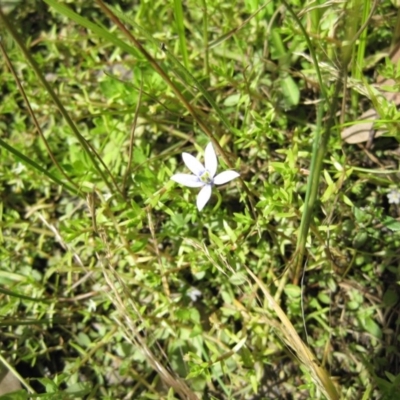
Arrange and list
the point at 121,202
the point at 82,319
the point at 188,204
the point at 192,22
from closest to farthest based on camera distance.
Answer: the point at 188,204, the point at 121,202, the point at 82,319, the point at 192,22

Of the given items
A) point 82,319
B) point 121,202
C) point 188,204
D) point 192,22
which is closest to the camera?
point 188,204

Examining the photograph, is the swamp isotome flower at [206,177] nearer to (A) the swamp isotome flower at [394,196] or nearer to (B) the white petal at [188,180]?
(B) the white petal at [188,180]

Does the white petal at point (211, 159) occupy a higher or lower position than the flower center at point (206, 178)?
higher

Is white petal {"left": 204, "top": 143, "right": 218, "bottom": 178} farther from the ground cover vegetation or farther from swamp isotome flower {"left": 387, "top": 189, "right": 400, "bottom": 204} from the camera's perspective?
swamp isotome flower {"left": 387, "top": 189, "right": 400, "bottom": 204}

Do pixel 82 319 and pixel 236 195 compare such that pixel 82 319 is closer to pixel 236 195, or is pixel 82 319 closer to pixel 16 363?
pixel 16 363

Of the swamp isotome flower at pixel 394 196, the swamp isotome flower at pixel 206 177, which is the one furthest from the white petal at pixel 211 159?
the swamp isotome flower at pixel 394 196

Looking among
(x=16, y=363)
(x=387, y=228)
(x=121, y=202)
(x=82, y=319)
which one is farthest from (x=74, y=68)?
(x=387, y=228)

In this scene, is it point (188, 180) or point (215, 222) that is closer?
point (188, 180)

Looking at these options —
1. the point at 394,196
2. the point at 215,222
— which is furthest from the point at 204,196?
the point at 394,196

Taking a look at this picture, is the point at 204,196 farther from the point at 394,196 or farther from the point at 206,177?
the point at 394,196
